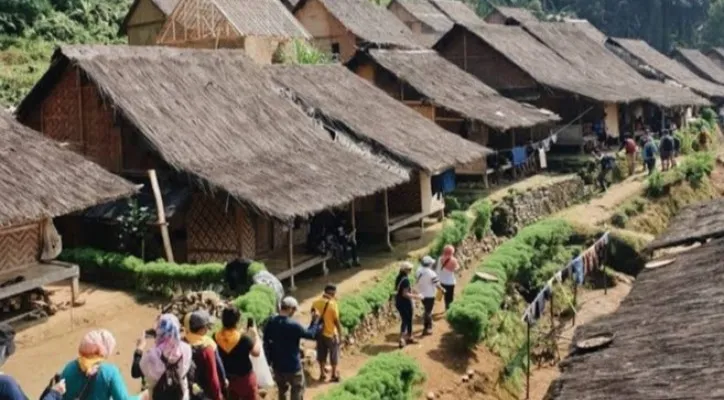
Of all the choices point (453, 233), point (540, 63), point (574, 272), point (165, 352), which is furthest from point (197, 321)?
point (540, 63)

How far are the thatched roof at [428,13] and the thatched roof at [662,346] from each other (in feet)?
152

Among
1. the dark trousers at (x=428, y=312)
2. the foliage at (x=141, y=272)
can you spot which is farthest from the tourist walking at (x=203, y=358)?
the foliage at (x=141, y=272)

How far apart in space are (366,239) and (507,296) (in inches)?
160

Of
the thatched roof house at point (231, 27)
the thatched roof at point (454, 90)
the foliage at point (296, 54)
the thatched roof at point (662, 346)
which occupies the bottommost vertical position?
the thatched roof at point (662, 346)

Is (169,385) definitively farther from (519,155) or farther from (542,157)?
(542,157)

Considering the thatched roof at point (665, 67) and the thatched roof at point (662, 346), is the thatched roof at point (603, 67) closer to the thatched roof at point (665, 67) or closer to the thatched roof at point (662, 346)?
the thatched roof at point (665, 67)

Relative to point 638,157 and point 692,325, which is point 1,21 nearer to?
point 638,157

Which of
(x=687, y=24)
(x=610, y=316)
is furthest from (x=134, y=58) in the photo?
(x=687, y=24)

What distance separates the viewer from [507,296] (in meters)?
19.6

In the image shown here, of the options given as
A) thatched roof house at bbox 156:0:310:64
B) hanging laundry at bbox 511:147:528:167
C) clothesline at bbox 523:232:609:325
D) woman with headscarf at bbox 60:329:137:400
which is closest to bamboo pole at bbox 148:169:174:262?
clothesline at bbox 523:232:609:325

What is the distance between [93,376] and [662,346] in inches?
197

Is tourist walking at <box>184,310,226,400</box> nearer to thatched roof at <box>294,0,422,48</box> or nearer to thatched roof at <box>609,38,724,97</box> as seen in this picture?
thatched roof at <box>294,0,422,48</box>

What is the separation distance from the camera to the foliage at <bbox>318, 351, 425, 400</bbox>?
11.6 meters

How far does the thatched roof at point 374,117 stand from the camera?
72.0ft
